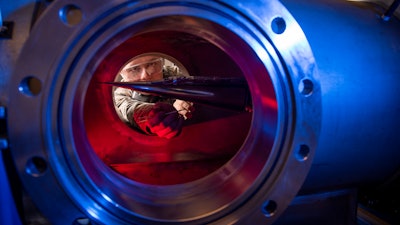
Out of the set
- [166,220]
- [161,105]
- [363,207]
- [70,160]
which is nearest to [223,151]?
[161,105]

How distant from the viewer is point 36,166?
575 mm

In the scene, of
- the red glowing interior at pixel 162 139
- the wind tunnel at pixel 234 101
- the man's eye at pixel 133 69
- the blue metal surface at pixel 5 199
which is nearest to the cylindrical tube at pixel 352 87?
the wind tunnel at pixel 234 101

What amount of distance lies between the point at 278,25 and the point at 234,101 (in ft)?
1.28

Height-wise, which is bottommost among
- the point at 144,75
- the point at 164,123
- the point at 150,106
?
the point at 164,123

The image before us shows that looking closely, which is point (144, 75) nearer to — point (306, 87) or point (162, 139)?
point (162, 139)

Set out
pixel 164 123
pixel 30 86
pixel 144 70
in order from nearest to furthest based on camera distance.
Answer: pixel 30 86 < pixel 164 123 < pixel 144 70

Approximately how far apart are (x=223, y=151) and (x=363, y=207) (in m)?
0.48

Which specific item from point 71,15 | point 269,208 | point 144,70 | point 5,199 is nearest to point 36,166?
point 5,199

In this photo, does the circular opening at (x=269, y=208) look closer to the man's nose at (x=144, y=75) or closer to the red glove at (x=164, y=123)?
the red glove at (x=164, y=123)

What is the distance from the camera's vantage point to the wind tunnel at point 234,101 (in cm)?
55

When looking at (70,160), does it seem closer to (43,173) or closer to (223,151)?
(43,173)

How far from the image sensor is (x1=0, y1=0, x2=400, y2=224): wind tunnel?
0.55 meters

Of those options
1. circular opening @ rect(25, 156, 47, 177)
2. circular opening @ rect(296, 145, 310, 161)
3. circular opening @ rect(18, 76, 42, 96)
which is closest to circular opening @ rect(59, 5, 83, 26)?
circular opening @ rect(18, 76, 42, 96)

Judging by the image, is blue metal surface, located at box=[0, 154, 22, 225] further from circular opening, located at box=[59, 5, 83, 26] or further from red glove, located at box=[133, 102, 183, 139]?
red glove, located at box=[133, 102, 183, 139]
